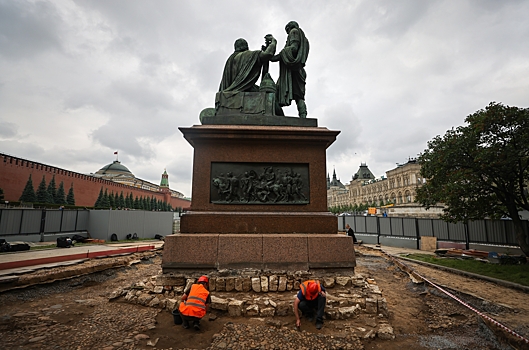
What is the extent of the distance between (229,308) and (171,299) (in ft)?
3.76

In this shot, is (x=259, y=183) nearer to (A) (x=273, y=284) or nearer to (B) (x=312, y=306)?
(A) (x=273, y=284)

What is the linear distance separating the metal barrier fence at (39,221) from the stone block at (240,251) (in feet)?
54.7

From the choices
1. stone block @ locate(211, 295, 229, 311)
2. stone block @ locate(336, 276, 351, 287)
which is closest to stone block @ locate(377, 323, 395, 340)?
stone block @ locate(336, 276, 351, 287)

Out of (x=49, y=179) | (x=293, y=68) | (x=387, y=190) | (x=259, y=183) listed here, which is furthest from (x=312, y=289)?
(x=387, y=190)

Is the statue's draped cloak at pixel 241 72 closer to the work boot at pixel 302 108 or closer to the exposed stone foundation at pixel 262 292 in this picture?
the work boot at pixel 302 108

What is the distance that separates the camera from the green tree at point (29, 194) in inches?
1457

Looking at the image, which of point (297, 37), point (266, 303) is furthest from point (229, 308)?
point (297, 37)

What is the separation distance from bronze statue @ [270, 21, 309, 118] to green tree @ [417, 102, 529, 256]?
7.52 metres

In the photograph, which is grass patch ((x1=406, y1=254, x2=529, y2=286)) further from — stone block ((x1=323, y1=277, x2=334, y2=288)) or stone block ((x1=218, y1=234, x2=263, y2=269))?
stone block ((x1=218, y1=234, x2=263, y2=269))

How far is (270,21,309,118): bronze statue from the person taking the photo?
7412mm

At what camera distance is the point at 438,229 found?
16.9 metres

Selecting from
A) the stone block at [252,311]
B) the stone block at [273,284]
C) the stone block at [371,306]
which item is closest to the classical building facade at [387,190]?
the stone block at [371,306]

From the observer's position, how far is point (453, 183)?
11.2 meters

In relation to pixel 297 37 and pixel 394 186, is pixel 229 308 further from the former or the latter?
pixel 394 186
